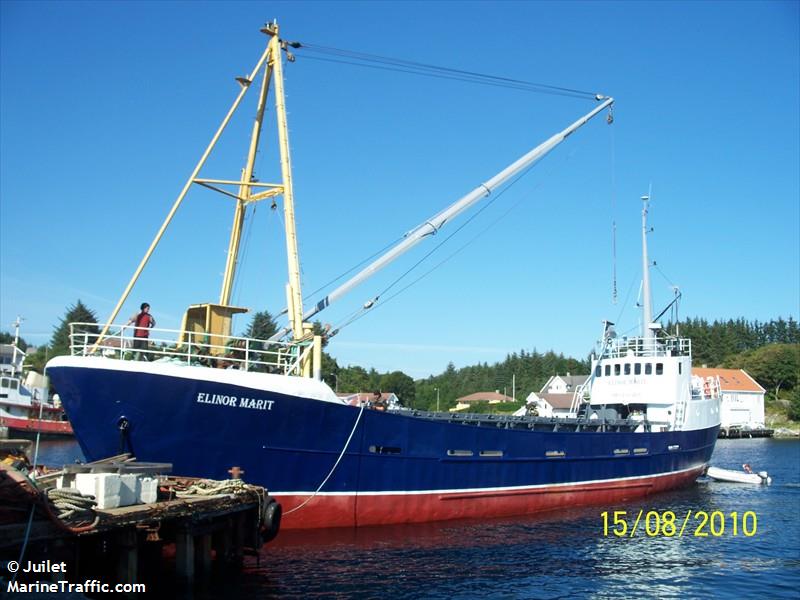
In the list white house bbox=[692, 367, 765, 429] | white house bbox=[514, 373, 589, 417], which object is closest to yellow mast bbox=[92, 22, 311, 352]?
white house bbox=[514, 373, 589, 417]

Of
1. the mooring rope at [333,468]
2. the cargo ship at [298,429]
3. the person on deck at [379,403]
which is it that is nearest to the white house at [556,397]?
the cargo ship at [298,429]

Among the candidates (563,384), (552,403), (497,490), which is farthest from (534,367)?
(497,490)

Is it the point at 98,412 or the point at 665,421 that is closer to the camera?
the point at 98,412

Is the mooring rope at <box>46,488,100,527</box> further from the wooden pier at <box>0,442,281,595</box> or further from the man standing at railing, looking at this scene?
the man standing at railing

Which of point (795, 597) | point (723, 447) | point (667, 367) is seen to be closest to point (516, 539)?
point (795, 597)

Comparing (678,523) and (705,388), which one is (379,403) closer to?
(678,523)

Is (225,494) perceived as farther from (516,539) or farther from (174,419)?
(516,539)

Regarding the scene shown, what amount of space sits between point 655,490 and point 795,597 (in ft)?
50.0

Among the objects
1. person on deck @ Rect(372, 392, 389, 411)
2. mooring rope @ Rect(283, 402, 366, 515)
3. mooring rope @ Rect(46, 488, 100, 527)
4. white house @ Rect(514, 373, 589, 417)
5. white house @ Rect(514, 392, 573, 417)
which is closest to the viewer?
mooring rope @ Rect(46, 488, 100, 527)

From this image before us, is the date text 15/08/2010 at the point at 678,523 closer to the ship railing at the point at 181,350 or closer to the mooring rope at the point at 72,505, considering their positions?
the ship railing at the point at 181,350

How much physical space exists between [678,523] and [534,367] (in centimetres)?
11356

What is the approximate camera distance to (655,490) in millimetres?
29531

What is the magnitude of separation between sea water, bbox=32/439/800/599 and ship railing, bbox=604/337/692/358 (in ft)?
31.3

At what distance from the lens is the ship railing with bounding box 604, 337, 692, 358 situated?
3247 centimetres
